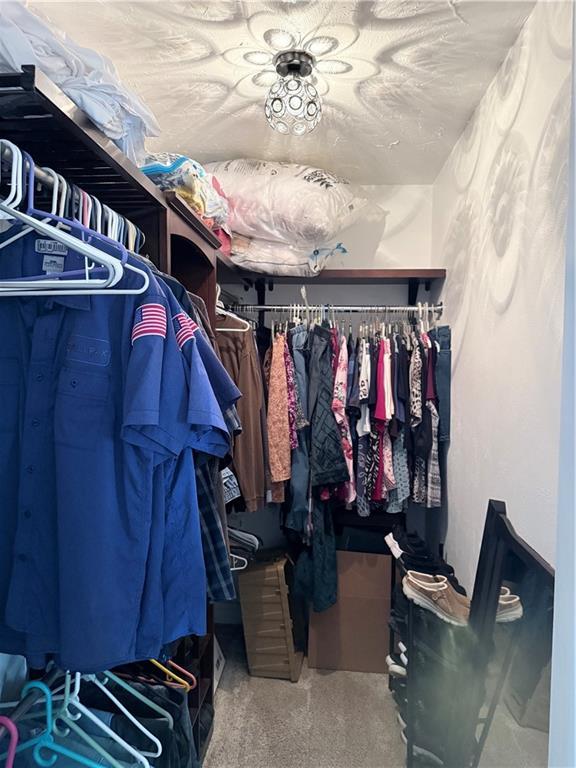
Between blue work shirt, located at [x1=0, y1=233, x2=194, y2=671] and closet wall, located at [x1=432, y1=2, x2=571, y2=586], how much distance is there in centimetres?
94

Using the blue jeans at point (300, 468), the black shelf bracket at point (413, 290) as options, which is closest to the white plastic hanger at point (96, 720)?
the blue jeans at point (300, 468)

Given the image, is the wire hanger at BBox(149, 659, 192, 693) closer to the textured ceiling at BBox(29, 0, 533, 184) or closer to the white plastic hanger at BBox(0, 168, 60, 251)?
the white plastic hanger at BBox(0, 168, 60, 251)

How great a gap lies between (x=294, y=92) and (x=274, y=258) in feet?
2.64

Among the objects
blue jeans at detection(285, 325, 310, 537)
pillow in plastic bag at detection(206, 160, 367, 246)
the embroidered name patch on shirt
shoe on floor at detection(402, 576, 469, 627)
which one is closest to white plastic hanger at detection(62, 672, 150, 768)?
the embroidered name patch on shirt

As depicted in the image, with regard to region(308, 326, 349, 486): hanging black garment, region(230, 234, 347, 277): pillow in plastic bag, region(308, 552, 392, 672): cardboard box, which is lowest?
region(308, 552, 392, 672): cardboard box

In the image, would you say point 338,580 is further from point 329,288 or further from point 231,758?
point 329,288

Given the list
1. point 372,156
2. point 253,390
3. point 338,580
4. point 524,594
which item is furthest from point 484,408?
point 372,156

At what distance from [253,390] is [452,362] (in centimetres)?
91

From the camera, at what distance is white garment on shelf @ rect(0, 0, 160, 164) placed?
2.62 feet

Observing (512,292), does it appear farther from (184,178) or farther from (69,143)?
(69,143)

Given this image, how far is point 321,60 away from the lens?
61.1 inches

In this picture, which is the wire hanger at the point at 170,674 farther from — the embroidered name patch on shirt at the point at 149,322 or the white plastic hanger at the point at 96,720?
the embroidered name patch on shirt at the point at 149,322

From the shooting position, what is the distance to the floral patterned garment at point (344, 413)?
7.11ft

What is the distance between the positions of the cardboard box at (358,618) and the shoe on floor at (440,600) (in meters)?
0.70
